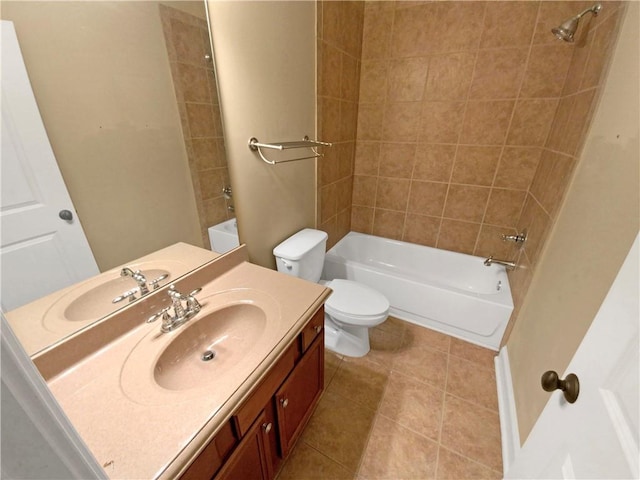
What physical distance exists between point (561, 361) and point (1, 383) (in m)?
1.42

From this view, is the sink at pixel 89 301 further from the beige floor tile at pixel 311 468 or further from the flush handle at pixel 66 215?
the beige floor tile at pixel 311 468

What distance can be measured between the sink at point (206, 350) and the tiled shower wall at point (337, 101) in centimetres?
114

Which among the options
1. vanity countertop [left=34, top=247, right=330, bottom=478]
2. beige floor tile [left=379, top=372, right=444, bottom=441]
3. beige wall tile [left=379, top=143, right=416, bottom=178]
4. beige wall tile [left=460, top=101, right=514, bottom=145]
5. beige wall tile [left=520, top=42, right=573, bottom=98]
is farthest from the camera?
beige wall tile [left=379, top=143, right=416, bottom=178]

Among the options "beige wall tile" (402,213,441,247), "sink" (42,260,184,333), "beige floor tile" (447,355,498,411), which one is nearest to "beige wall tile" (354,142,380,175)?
"beige wall tile" (402,213,441,247)

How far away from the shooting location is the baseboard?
4.13 ft

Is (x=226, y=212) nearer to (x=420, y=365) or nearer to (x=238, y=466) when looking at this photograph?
(x=238, y=466)

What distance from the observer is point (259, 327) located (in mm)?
1010

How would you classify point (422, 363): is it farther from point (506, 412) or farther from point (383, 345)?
point (506, 412)

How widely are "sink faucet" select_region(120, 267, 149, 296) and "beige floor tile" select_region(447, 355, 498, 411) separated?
167cm

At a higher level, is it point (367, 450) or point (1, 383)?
point (1, 383)

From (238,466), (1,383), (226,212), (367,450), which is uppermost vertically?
(1,383)

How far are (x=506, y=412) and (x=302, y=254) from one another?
1355mm

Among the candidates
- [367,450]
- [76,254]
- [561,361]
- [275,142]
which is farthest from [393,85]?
[367,450]

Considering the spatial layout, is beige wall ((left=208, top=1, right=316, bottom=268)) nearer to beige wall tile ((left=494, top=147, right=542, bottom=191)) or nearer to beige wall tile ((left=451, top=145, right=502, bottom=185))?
beige wall tile ((left=451, top=145, right=502, bottom=185))
